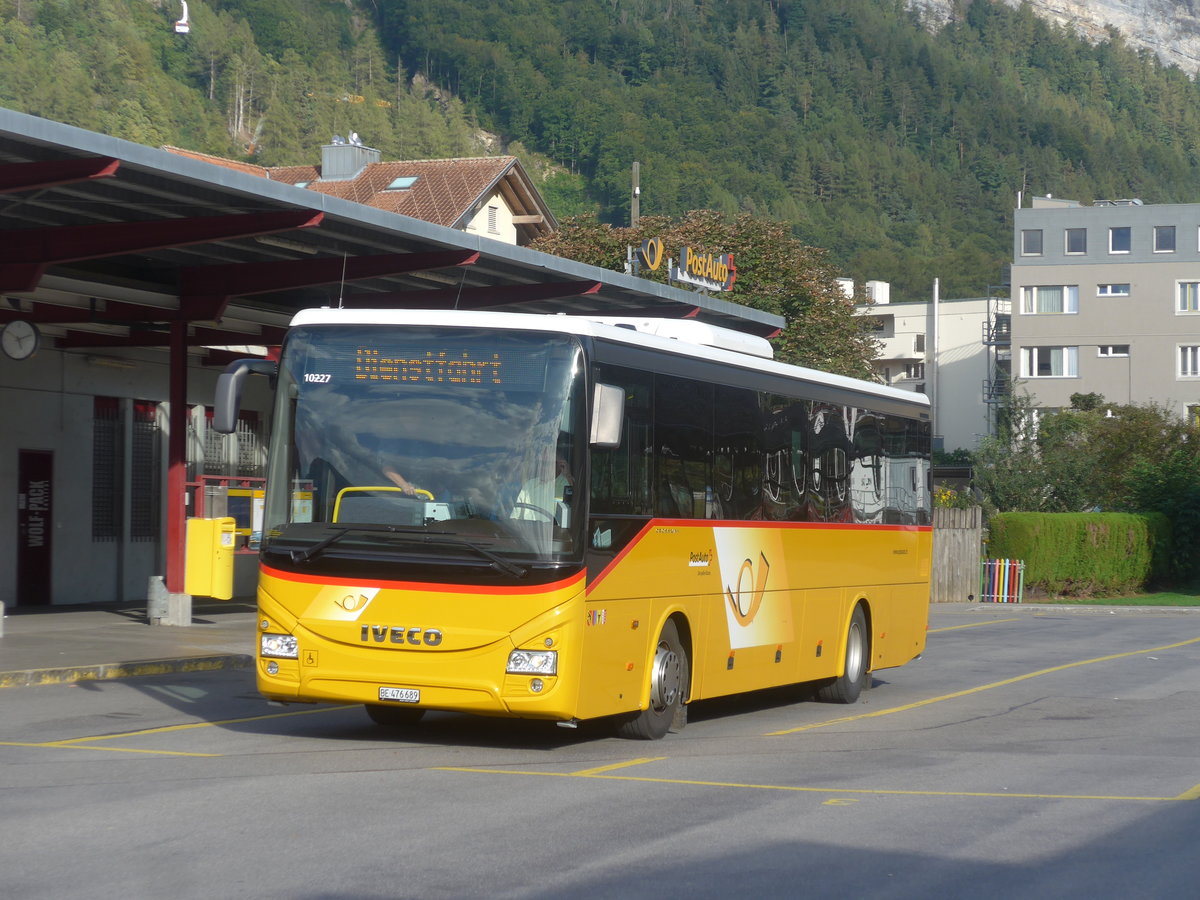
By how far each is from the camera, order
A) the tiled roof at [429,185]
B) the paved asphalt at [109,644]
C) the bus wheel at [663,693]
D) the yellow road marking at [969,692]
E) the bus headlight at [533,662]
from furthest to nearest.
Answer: the tiled roof at [429,185] < the paved asphalt at [109,644] < the yellow road marking at [969,692] < the bus wheel at [663,693] < the bus headlight at [533,662]

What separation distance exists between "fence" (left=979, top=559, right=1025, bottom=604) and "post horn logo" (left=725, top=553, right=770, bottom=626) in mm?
27428

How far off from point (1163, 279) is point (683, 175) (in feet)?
231

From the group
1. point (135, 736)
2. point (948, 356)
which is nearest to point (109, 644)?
point (135, 736)

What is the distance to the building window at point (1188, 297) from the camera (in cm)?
8100

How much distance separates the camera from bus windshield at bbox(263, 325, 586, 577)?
1095 centimetres

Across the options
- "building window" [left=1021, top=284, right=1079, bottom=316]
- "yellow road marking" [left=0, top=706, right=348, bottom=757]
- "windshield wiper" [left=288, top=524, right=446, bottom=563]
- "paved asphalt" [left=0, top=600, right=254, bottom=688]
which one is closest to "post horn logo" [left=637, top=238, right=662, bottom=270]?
"paved asphalt" [left=0, top=600, right=254, bottom=688]

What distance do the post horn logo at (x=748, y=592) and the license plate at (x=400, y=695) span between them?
3.29 m

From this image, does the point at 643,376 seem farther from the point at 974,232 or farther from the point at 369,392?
the point at 974,232

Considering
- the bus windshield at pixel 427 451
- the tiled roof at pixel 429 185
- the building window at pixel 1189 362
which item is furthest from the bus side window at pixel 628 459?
the building window at pixel 1189 362

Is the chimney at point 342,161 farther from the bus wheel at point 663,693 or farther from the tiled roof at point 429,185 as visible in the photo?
the bus wheel at point 663,693

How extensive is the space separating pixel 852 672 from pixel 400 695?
6.62m

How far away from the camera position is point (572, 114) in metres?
159

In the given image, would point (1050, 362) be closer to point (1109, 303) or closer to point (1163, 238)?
point (1109, 303)

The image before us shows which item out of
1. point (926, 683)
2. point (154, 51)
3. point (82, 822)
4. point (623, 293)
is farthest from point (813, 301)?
point (154, 51)
